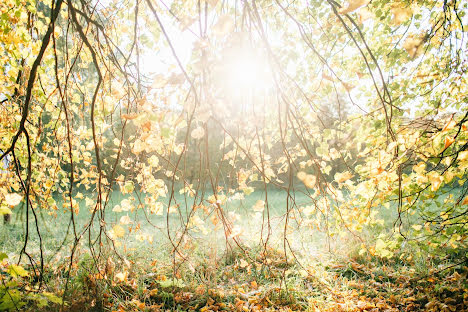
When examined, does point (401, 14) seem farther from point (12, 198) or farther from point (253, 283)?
point (253, 283)

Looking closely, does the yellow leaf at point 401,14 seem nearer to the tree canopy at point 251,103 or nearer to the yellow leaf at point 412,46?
the tree canopy at point 251,103

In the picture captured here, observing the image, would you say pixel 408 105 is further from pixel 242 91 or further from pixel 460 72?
pixel 242 91

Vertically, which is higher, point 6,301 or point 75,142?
point 75,142

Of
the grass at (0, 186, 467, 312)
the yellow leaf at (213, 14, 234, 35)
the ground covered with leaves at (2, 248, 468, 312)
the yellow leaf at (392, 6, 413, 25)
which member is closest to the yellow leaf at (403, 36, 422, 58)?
the yellow leaf at (392, 6, 413, 25)

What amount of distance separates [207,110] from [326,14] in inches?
87.0

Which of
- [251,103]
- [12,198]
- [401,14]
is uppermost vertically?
[251,103]

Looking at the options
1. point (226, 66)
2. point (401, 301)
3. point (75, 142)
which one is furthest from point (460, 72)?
point (75, 142)

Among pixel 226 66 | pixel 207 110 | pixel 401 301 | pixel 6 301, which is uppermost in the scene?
pixel 226 66

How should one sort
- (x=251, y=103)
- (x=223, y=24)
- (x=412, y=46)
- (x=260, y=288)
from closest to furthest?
1. (x=223, y=24)
2. (x=412, y=46)
3. (x=251, y=103)
4. (x=260, y=288)

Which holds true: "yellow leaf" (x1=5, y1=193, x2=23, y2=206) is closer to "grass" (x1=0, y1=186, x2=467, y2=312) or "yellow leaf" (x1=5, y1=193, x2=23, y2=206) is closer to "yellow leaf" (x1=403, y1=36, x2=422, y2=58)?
"grass" (x1=0, y1=186, x2=467, y2=312)

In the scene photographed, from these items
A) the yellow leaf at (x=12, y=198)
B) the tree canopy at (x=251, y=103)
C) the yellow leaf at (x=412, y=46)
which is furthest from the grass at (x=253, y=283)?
the yellow leaf at (x=412, y=46)

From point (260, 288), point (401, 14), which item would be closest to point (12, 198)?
point (401, 14)

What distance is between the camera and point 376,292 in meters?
2.68

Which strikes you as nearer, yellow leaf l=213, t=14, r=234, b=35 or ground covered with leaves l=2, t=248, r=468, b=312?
yellow leaf l=213, t=14, r=234, b=35
